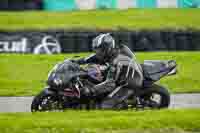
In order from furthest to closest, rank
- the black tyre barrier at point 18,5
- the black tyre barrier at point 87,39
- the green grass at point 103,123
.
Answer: the black tyre barrier at point 18,5
the black tyre barrier at point 87,39
the green grass at point 103,123

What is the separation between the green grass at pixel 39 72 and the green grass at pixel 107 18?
1898 millimetres

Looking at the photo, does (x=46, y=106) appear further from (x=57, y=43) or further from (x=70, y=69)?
(x=57, y=43)

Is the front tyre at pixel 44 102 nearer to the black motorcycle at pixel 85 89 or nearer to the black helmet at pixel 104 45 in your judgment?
the black motorcycle at pixel 85 89

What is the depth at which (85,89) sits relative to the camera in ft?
33.3

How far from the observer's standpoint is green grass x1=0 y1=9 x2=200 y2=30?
765 inches

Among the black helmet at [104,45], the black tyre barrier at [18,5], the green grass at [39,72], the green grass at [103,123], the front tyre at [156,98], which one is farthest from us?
the black tyre barrier at [18,5]

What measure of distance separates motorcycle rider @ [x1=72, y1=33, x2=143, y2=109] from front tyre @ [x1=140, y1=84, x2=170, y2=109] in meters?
0.22

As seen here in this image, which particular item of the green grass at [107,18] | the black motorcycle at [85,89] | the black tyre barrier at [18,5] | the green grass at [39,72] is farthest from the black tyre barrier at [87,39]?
the black motorcycle at [85,89]

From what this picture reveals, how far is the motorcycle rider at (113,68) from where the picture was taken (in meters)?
10.1

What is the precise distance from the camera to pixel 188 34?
17.9 meters

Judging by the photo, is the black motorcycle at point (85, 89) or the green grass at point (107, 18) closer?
the black motorcycle at point (85, 89)

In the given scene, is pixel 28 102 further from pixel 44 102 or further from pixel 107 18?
pixel 107 18

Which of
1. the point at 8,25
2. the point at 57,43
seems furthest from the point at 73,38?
the point at 8,25

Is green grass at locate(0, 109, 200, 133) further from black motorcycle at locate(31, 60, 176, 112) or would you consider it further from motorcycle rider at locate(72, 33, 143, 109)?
motorcycle rider at locate(72, 33, 143, 109)
